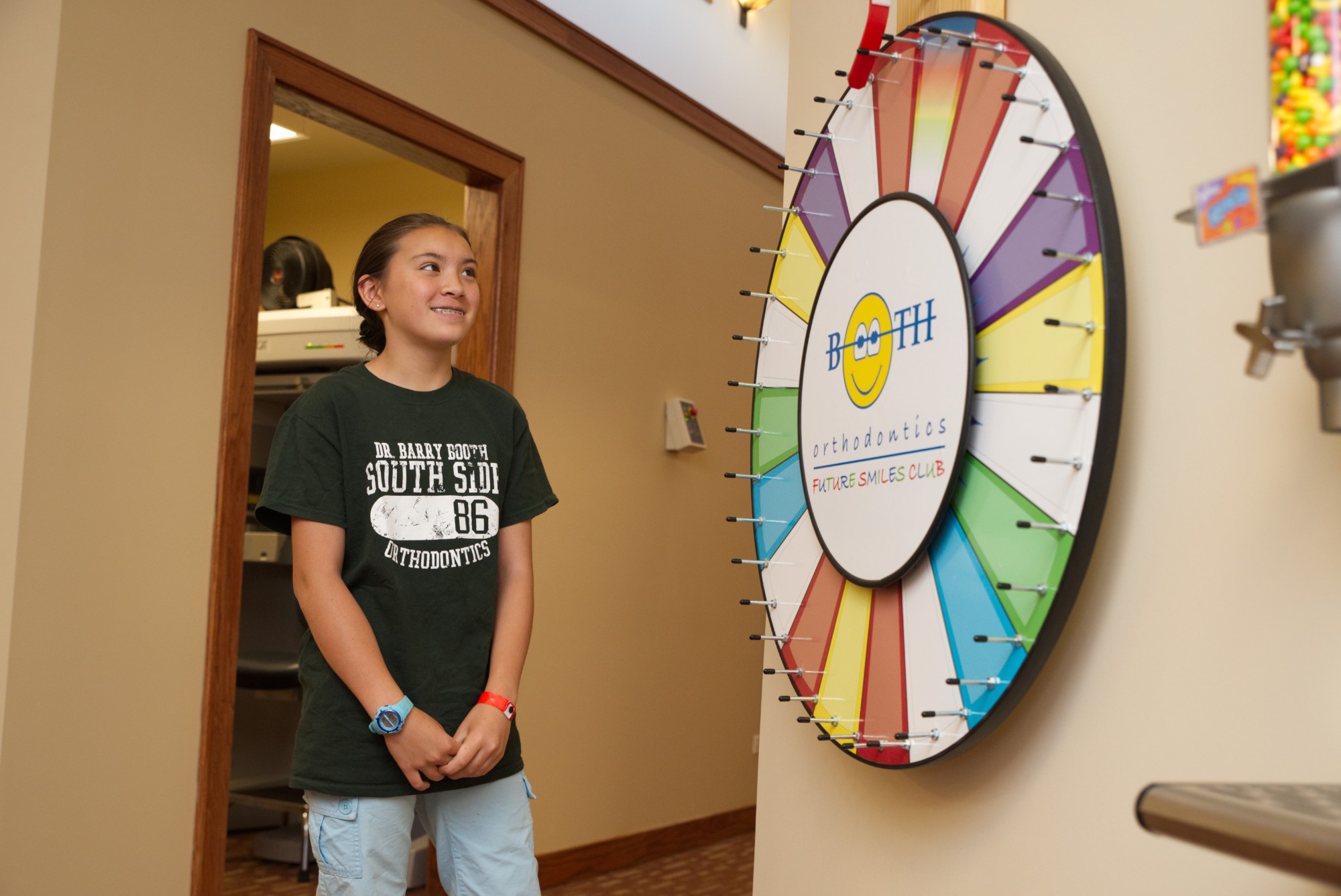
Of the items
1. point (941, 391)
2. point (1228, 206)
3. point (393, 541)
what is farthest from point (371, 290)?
point (1228, 206)

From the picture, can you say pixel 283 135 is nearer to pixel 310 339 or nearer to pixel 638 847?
pixel 310 339

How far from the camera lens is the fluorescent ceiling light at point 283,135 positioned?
4207mm

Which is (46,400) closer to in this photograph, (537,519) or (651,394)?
(537,519)

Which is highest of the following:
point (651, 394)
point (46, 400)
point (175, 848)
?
point (651, 394)

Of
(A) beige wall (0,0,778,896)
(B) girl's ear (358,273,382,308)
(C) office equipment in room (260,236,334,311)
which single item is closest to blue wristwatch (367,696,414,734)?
(B) girl's ear (358,273,382,308)

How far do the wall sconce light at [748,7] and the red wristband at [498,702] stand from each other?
3375 mm

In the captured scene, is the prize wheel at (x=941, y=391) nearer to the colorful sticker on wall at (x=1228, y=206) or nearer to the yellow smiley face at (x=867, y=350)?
the yellow smiley face at (x=867, y=350)

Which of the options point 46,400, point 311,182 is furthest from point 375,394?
point 311,182

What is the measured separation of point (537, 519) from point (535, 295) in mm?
664

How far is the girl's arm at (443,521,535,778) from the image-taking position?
1468mm

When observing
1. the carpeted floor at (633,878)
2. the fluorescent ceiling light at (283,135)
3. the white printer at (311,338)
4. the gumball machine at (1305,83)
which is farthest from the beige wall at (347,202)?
the gumball machine at (1305,83)

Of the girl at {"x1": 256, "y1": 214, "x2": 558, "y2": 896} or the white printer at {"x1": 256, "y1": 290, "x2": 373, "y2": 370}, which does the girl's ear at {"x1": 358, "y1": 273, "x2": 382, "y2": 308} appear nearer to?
the girl at {"x1": 256, "y1": 214, "x2": 558, "y2": 896}

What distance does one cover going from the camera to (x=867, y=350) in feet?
4.39

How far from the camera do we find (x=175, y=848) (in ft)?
7.35
